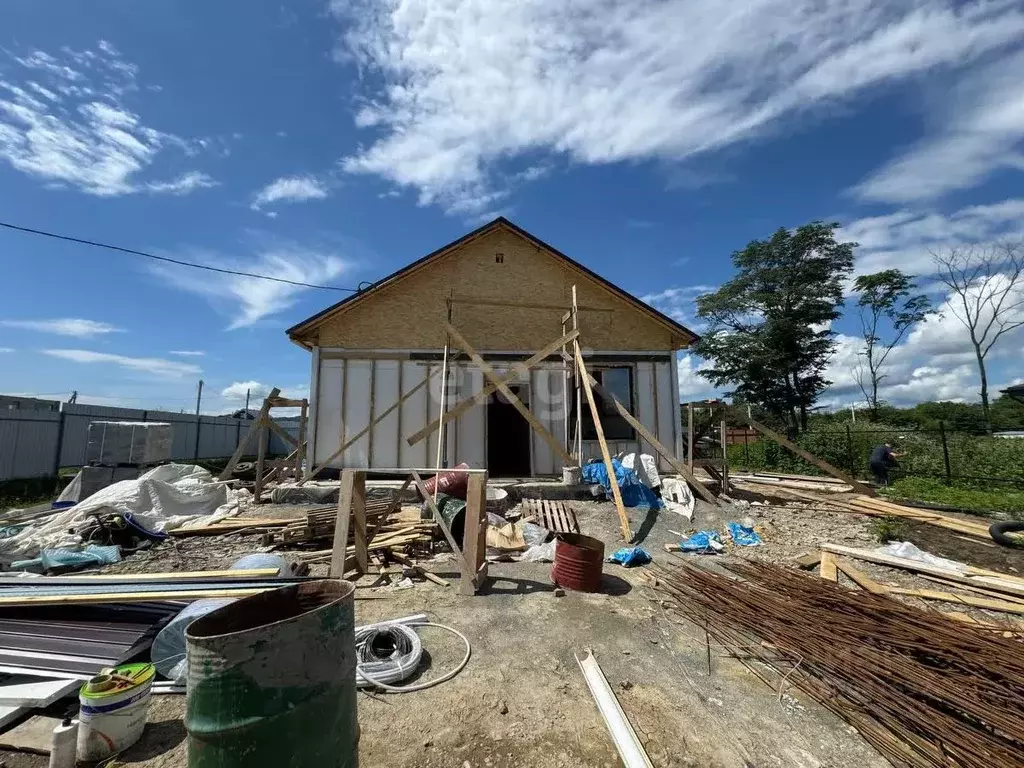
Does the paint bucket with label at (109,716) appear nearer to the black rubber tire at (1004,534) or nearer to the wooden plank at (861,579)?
the wooden plank at (861,579)

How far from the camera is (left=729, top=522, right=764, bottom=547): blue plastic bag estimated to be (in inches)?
299

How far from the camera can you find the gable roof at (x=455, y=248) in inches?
437

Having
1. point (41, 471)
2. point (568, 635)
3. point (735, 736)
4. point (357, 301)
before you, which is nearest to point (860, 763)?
point (735, 736)

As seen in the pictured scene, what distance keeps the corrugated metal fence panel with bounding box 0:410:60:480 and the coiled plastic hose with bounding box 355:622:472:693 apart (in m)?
16.3

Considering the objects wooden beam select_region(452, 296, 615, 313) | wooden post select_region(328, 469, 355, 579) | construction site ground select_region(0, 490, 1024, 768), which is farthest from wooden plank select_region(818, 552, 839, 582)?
wooden beam select_region(452, 296, 615, 313)

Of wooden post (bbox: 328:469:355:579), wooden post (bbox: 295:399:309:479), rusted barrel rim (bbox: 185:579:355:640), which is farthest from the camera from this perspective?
wooden post (bbox: 295:399:309:479)

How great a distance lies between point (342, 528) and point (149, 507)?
5.82m

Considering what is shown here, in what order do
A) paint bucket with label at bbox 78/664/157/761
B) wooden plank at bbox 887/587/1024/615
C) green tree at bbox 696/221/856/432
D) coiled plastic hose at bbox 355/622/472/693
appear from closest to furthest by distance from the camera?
paint bucket with label at bbox 78/664/157/761
coiled plastic hose at bbox 355/622/472/693
wooden plank at bbox 887/587/1024/615
green tree at bbox 696/221/856/432

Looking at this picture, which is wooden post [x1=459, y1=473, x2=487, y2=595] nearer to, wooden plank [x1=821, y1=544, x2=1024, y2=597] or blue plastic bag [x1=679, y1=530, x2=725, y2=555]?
blue plastic bag [x1=679, y1=530, x2=725, y2=555]

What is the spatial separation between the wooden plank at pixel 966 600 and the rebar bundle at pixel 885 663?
1077mm

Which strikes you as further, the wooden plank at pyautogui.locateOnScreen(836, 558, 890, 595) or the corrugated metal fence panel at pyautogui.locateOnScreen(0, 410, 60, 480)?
the corrugated metal fence panel at pyautogui.locateOnScreen(0, 410, 60, 480)

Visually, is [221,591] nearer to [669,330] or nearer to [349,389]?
[349,389]

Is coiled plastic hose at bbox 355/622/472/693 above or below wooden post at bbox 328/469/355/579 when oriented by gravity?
below

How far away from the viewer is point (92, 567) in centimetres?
650
